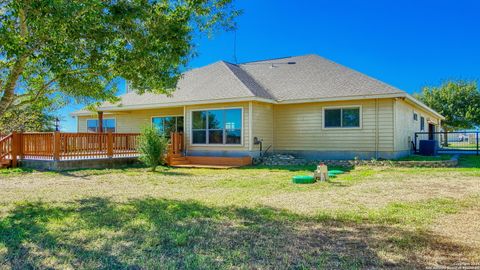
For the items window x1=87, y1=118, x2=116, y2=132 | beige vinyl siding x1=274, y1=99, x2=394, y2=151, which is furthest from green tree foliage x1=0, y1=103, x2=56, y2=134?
beige vinyl siding x1=274, y1=99, x2=394, y2=151

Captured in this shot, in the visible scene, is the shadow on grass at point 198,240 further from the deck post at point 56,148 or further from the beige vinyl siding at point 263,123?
the beige vinyl siding at point 263,123

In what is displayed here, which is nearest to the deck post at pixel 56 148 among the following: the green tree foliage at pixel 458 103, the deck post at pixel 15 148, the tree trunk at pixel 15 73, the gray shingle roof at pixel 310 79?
the deck post at pixel 15 148

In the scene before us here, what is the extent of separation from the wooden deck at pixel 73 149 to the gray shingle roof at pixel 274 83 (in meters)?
2.74

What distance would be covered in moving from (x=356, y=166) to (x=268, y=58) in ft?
32.4

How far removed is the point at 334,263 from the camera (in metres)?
3.40

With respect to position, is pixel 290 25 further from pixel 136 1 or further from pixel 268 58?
pixel 136 1

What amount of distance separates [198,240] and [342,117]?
38.6ft

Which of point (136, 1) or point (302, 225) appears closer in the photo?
point (302, 225)

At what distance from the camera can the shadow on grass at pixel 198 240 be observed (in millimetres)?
3494

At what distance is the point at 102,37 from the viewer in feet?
19.6

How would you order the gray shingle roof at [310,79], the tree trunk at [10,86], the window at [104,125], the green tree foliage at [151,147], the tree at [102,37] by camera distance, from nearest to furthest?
the tree at [102,37] → the tree trunk at [10,86] → the green tree foliage at [151,147] → the gray shingle roof at [310,79] → the window at [104,125]

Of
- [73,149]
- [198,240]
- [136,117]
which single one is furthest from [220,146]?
[198,240]

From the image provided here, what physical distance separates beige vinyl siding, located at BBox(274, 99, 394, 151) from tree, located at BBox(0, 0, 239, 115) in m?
8.85

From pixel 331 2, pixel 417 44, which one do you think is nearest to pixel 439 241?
pixel 331 2
